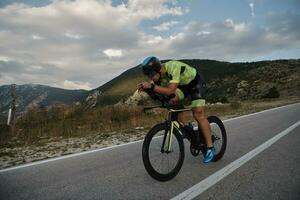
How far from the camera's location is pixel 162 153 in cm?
523

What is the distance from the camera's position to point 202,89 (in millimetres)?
6020

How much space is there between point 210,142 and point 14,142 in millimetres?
7158

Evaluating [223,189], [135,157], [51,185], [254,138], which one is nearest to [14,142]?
[135,157]

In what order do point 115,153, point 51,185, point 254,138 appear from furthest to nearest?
point 254,138
point 115,153
point 51,185

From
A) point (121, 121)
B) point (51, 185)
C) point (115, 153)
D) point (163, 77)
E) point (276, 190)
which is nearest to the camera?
point (276, 190)

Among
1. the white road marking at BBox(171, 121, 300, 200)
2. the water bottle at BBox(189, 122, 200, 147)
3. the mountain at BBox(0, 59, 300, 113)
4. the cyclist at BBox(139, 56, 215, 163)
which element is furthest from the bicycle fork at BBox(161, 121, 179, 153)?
the mountain at BBox(0, 59, 300, 113)

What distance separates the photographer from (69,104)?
1541 cm

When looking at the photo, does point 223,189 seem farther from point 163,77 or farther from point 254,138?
point 254,138

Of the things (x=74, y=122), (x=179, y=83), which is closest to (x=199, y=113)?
(x=179, y=83)

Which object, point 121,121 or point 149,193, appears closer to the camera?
point 149,193

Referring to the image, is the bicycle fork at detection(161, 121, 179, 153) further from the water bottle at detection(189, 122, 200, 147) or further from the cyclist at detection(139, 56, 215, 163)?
the water bottle at detection(189, 122, 200, 147)

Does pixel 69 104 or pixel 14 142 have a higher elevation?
pixel 69 104

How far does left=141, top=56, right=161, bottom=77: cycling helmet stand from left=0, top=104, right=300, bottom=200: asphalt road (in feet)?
5.23

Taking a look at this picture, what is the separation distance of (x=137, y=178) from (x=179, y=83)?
171 cm
